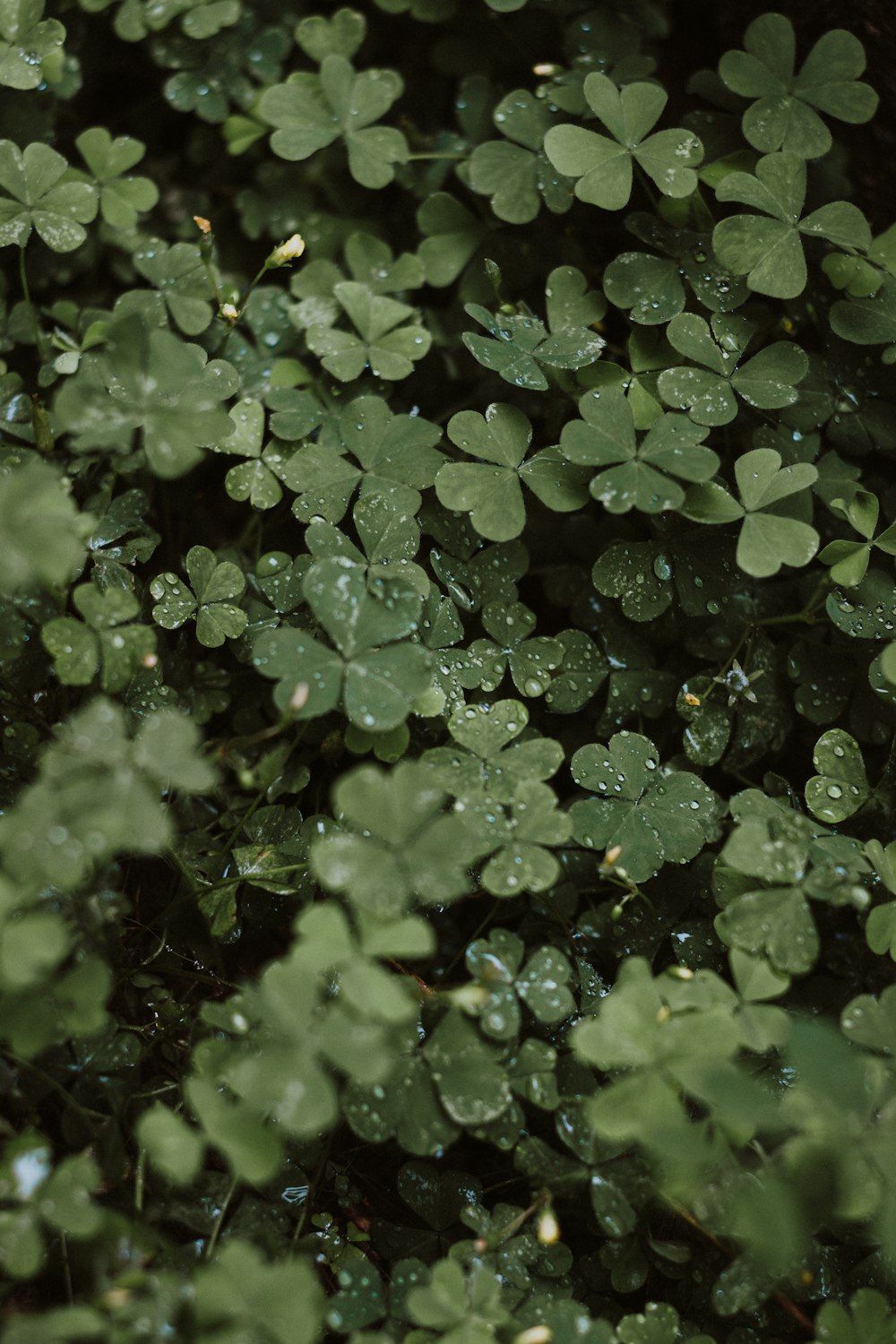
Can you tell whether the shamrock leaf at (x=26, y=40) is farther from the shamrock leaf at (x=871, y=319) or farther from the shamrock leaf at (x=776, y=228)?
the shamrock leaf at (x=871, y=319)

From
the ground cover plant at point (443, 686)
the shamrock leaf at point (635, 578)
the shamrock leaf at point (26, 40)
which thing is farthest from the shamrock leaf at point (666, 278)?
the shamrock leaf at point (26, 40)

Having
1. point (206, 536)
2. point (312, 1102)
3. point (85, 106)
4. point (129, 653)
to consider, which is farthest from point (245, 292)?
point (312, 1102)

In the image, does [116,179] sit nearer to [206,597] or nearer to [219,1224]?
[206,597]

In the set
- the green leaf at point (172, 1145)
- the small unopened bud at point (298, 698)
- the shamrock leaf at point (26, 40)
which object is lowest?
the green leaf at point (172, 1145)

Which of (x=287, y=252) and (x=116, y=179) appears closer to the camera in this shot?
(x=287, y=252)

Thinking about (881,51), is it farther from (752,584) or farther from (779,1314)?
(779,1314)

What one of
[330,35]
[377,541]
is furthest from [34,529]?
[330,35]

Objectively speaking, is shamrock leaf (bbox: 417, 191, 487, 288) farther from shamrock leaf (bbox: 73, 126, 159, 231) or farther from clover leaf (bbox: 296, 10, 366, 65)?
shamrock leaf (bbox: 73, 126, 159, 231)
